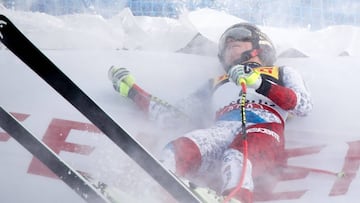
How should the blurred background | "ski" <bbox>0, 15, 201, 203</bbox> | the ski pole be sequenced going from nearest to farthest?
"ski" <bbox>0, 15, 201, 203</bbox> → the ski pole → the blurred background

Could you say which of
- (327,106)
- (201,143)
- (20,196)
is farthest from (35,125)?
(327,106)

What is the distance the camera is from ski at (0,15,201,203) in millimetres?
1028

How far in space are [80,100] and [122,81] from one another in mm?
1110

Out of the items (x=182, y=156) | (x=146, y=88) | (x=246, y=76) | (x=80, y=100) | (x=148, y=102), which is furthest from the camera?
(x=146, y=88)

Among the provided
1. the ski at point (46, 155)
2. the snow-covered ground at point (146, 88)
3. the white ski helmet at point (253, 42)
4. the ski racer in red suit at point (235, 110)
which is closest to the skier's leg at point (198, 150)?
the ski racer in red suit at point (235, 110)

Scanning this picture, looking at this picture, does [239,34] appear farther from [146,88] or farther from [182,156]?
[182,156]

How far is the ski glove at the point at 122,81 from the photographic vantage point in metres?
2.16

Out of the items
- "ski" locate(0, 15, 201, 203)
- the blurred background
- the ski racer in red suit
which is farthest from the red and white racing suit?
the blurred background

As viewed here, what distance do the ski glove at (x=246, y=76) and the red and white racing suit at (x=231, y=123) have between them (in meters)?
0.02

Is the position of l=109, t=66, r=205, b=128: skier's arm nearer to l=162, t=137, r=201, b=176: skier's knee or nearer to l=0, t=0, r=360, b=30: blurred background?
l=162, t=137, r=201, b=176: skier's knee

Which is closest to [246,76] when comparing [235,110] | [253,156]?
→ [235,110]

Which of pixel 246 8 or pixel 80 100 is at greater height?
pixel 80 100

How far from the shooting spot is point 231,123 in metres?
1.91

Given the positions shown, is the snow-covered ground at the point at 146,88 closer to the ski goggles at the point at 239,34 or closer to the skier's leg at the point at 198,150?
the skier's leg at the point at 198,150
